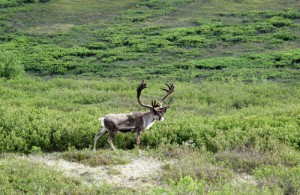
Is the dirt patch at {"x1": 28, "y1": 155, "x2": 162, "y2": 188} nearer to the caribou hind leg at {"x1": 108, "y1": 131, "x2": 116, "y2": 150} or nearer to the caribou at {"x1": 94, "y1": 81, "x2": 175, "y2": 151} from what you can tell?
the caribou hind leg at {"x1": 108, "y1": 131, "x2": 116, "y2": 150}

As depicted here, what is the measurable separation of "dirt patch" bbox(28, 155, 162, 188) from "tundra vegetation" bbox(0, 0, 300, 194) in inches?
10.1

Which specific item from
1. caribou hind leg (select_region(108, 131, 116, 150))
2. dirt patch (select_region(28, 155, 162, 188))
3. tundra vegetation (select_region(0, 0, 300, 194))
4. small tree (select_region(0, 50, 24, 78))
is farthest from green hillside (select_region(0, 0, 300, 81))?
dirt patch (select_region(28, 155, 162, 188))

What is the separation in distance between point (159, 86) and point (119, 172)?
19130mm

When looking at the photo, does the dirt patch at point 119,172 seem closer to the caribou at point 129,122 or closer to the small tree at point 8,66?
the caribou at point 129,122

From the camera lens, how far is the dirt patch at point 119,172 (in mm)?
9703

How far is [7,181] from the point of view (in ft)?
29.4

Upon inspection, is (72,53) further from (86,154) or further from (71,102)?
(86,154)

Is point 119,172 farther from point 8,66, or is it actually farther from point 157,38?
point 157,38

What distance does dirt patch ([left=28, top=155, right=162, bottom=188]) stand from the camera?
9.70 meters

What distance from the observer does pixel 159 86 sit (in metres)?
29.2

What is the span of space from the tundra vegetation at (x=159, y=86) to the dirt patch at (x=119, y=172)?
0.84 ft

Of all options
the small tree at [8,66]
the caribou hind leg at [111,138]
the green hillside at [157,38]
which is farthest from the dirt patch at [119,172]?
the small tree at [8,66]

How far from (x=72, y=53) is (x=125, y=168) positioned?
40.2 metres

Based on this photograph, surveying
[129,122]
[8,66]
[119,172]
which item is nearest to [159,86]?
[8,66]
